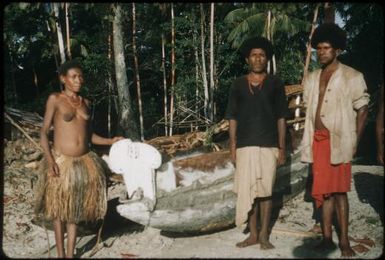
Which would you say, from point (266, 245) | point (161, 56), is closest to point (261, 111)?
point (266, 245)

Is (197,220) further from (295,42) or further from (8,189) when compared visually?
(295,42)

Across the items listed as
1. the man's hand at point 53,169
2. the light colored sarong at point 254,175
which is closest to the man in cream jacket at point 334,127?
the light colored sarong at point 254,175

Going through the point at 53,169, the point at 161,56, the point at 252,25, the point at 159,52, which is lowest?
the point at 53,169

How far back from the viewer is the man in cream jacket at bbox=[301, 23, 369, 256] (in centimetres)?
350

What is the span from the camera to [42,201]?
3.73 m

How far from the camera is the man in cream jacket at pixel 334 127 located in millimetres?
3496

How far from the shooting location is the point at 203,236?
4.37 m

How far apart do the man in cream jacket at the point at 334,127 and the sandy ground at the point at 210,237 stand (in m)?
0.44

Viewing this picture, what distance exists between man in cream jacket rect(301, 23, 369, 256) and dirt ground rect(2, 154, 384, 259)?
0.45m

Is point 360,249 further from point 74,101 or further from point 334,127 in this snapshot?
point 74,101

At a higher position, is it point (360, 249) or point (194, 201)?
point (194, 201)

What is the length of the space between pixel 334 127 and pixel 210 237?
1.79 meters

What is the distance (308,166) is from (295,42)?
16151 mm

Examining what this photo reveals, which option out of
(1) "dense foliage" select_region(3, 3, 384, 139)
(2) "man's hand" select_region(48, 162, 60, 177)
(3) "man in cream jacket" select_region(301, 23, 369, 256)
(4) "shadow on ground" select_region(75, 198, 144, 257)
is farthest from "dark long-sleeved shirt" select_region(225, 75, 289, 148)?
(1) "dense foliage" select_region(3, 3, 384, 139)
